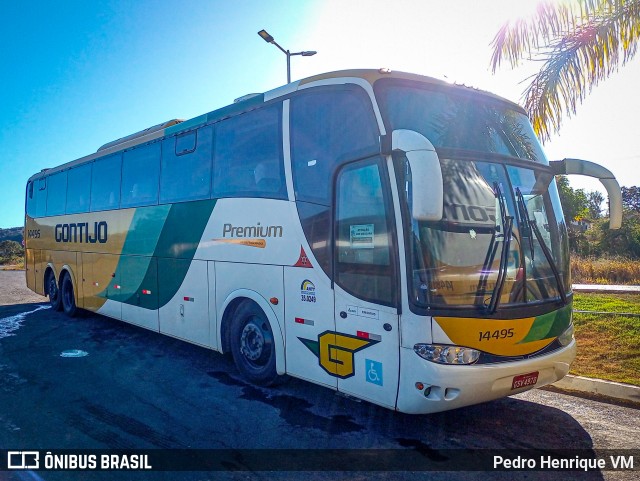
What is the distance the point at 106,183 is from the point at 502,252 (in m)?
8.22

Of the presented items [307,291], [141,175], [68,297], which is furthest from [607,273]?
[68,297]

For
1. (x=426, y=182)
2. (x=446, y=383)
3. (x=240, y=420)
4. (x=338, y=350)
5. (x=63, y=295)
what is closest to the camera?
(x=426, y=182)

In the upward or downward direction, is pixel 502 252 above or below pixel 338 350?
above

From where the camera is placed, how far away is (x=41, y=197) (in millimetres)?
13109

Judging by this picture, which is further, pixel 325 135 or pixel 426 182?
pixel 325 135

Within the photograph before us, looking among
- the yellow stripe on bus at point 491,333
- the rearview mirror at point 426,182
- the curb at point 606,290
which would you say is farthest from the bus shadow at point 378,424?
the curb at point 606,290

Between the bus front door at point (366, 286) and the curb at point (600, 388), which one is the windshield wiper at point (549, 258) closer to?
the bus front door at point (366, 286)

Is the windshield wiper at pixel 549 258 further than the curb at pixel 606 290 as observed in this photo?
No

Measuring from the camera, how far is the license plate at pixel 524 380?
4430 millimetres

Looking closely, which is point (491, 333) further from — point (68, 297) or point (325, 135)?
point (68, 297)

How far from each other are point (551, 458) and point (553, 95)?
6376mm

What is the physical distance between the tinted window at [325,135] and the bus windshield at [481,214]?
292 mm

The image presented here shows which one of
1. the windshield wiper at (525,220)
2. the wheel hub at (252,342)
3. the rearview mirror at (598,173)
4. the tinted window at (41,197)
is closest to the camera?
the windshield wiper at (525,220)

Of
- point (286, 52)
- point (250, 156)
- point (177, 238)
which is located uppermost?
point (286, 52)
